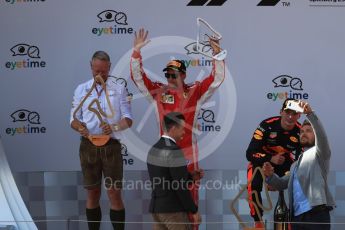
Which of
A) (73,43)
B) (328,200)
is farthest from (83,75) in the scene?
(328,200)

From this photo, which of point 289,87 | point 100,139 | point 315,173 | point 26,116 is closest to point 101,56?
point 100,139

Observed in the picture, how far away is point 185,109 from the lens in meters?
5.23

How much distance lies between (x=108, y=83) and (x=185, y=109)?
0.61m

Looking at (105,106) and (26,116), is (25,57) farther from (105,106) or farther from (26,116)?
(105,106)


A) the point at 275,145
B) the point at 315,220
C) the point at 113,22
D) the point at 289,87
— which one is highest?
the point at 113,22

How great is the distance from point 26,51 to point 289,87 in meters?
2.03

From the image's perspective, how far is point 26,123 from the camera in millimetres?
5648

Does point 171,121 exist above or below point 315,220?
above

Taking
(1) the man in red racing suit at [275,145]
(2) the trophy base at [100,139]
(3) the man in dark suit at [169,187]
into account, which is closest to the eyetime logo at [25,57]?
(2) the trophy base at [100,139]

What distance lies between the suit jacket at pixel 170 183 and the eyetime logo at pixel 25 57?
1.65 m

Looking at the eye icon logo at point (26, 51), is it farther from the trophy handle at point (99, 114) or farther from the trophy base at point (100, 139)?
the trophy base at point (100, 139)

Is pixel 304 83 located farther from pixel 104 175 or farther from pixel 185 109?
pixel 104 175

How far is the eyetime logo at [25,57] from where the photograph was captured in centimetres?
560

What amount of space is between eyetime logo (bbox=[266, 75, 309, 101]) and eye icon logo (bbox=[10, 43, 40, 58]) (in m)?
1.81
